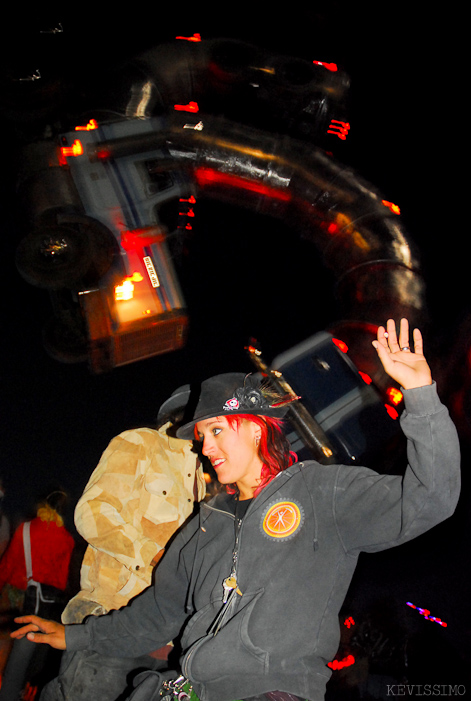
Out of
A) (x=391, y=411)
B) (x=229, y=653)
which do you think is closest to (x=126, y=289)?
(x=391, y=411)

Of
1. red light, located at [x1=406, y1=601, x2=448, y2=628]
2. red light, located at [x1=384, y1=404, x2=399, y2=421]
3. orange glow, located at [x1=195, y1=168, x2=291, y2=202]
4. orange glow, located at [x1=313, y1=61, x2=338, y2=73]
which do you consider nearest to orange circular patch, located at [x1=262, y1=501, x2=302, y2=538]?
red light, located at [x1=384, y1=404, x2=399, y2=421]

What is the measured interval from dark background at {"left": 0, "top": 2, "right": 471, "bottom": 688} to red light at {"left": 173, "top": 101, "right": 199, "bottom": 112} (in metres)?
0.67

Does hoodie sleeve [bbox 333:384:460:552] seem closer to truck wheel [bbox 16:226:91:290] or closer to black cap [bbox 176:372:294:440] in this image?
black cap [bbox 176:372:294:440]

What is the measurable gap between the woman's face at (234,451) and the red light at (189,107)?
13.4ft

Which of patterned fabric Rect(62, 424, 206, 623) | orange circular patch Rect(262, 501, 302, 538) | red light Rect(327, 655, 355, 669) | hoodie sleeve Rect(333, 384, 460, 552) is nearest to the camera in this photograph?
hoodie sleeve Rect(333, 384, 460, 552)

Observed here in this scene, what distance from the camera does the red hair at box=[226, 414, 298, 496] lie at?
2102 millimetres

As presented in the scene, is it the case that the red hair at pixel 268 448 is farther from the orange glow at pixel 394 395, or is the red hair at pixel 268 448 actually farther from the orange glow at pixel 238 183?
the orange glow at pixel 238 183

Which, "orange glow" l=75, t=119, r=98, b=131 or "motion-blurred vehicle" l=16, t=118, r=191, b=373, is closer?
"motion-blurred vehicle" l=16, t=118, r=191, b=373

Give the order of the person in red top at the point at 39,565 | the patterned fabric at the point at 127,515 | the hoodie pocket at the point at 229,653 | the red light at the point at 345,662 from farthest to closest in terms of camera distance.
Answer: the red light at the point at 345,662 → the person in red top at the point at 39,565 → the patterned fabric at the point at 127,515 → the hoodie pocket at the point at 229,653

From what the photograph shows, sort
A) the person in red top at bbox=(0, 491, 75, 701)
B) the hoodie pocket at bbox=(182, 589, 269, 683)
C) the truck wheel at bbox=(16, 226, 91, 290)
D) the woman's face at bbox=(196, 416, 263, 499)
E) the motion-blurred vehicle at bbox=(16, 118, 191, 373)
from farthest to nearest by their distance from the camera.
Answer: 1. the motion-blurred vehicle at bbox=(16, 118, 191, 373)
2. the truck wheel at bbox=(16, 226, 91, 290)
3. the person in red top at bbox=(0, 491, 75, 701)
4. the woman's face at bbox=(196, 416, 263, 499)
5. the hoodie pocket at bbox=(182, 589, 269, 683)

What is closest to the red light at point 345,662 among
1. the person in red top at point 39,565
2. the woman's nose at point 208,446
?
Result: the person in red top at point 39,565

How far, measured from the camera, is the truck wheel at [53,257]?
13.5 feet

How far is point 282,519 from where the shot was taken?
71.9 inches

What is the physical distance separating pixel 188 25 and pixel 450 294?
13.7 feet
